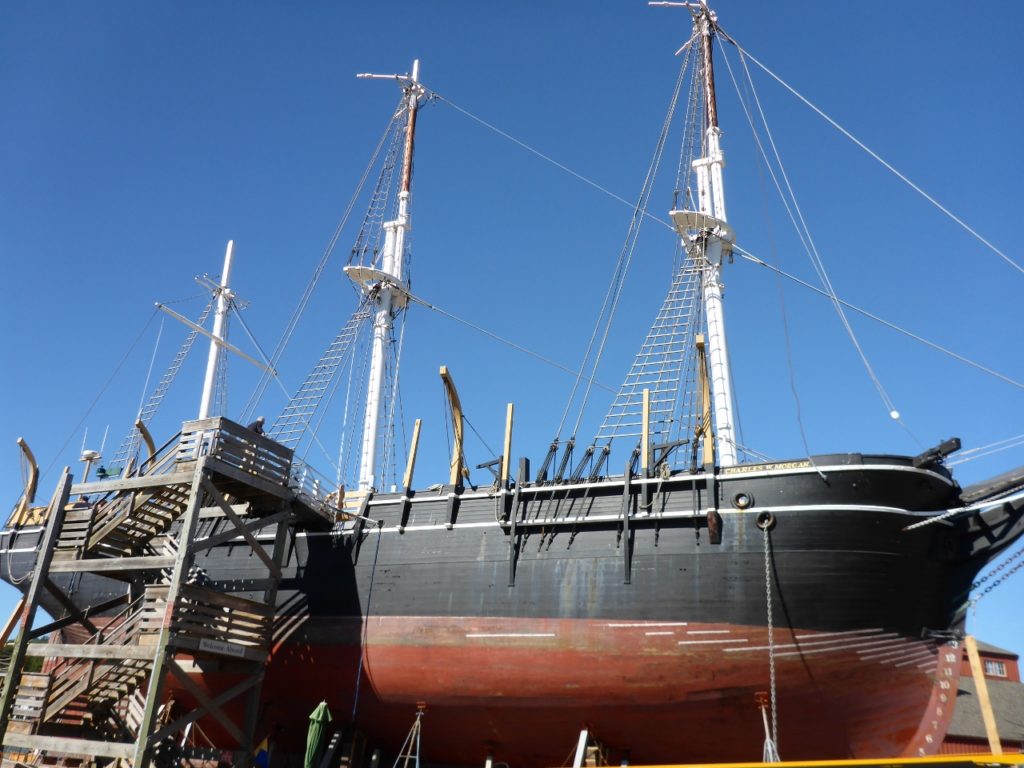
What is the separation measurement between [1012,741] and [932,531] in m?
21.5

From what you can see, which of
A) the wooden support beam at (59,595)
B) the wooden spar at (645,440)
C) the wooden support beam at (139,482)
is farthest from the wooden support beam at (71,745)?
the wooden spar at (645,440)

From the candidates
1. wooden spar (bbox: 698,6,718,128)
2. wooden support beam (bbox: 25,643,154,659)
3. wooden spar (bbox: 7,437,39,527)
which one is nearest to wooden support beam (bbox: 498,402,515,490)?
wooden support beam (bbox: 25,643,154,659)

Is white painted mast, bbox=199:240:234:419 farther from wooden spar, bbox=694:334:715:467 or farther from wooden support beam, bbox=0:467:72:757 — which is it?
wooden spar, bbox=694:334:715:467

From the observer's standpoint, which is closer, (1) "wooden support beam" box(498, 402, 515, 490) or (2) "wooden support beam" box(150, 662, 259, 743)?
(2) "wooden support beam" box(150, 662, 259, 743)

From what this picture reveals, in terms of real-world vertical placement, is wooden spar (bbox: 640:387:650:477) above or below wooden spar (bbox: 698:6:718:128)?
below

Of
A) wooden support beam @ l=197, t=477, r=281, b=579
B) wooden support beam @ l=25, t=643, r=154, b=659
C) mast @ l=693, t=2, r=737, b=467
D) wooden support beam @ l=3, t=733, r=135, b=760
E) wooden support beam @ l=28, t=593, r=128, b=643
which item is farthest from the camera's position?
mast @ l=693, t=2, r=737, b=467

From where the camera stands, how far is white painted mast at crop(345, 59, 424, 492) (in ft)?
84.0

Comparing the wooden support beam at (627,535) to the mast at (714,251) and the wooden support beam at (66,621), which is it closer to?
the mast at (714,251)

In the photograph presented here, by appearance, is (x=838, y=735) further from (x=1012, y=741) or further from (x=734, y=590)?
(x=1012, y=741)

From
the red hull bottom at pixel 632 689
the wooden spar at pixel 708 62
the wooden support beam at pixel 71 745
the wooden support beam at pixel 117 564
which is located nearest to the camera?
the wooden support beam at pixel 71 745

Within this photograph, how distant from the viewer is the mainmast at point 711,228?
1852 centimetres

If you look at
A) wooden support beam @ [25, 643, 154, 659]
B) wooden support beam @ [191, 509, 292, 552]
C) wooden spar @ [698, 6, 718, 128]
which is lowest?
wooden support beam @ [25, 643, 154, 659]

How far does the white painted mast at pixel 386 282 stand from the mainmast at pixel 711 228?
10.9 m

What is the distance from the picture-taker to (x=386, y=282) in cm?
2812
